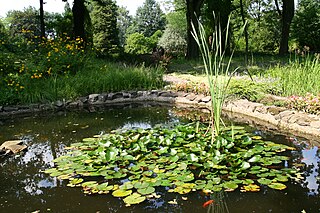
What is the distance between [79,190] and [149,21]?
38.2 m

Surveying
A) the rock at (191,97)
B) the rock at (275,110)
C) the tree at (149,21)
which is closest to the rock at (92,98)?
the rock at (191,97)

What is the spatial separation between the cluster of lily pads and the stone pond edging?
92 centimetres

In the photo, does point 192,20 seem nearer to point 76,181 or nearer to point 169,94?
point 169,94

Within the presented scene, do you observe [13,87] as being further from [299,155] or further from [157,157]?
[299,155]

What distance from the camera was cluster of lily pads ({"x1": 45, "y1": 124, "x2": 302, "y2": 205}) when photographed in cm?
284

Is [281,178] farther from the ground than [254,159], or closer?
closer

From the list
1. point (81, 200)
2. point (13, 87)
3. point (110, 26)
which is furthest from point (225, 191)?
point (110, 26)

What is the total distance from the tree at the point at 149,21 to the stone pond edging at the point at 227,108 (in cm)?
3134

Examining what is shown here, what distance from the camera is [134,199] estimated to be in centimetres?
263

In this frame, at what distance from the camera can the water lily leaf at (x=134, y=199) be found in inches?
102

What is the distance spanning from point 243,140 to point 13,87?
513 centimetres

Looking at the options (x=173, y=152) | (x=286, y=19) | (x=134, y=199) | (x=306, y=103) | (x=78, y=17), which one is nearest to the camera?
(x=134, y=199)

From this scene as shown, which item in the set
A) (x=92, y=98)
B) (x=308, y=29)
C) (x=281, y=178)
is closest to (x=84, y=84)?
(x=92, y=98)

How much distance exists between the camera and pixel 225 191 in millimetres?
2803
